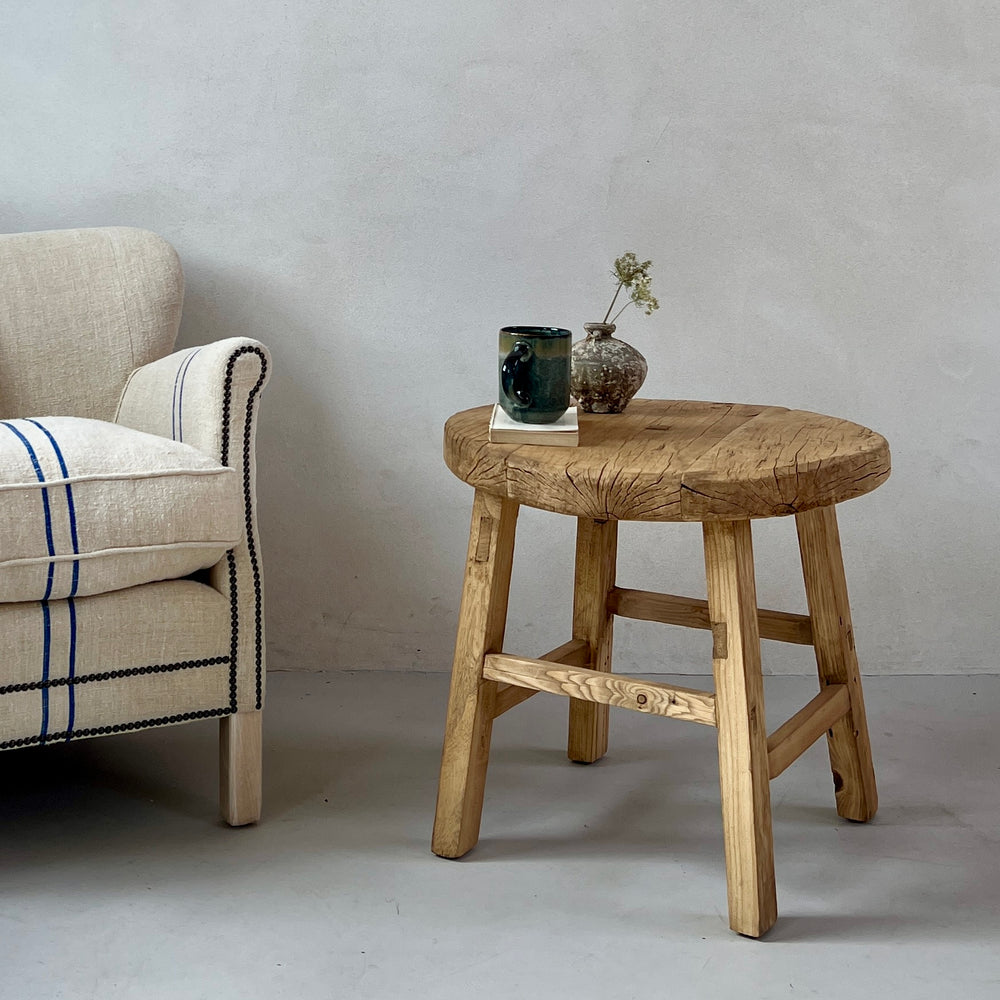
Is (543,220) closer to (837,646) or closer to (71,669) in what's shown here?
(837,646)

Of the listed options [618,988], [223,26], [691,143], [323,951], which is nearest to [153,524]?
[323,951]

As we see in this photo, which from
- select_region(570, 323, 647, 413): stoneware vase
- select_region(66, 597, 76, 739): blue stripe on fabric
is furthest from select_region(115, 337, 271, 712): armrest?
select_region(570, 323, 647, 413): stoneware vase

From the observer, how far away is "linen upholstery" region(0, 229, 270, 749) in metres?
1.24

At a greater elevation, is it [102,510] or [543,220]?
[543,220]

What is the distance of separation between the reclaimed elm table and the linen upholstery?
0.27 m

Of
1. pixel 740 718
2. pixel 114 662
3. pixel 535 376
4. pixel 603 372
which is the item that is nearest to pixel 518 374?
pixel 535 376

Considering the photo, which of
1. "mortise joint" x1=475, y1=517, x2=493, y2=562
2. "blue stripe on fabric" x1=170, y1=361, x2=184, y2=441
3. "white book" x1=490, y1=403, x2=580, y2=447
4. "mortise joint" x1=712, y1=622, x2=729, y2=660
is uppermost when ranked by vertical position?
"white book" x1=490, y1=403, x2=580, y2=447

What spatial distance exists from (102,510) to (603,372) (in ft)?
2.01

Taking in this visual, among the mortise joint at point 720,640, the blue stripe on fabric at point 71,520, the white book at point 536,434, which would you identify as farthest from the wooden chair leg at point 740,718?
the blue stripe on fabric at point 71,520

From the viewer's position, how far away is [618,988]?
1078 mm

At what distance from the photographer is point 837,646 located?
1.36 meters

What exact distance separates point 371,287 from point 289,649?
2.16 ft

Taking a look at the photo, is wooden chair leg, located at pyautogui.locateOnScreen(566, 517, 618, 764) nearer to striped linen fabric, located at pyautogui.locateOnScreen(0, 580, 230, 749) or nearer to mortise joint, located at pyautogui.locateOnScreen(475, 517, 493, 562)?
mortise joint, located at pyautogui.locateOnScreen(475, 517, 493, 562)

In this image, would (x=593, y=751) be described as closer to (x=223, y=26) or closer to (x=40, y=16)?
(x=223, y=26)
